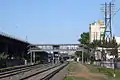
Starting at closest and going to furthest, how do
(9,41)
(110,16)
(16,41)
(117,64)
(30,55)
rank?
(110,16) → (117,64) → (9,41) → (16,41) → (30,55)

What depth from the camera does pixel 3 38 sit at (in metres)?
102

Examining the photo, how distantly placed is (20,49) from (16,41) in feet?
60.0

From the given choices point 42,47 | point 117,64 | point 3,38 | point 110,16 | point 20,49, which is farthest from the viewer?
point 42,47

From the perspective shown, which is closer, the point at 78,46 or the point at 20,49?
the point at 20,49

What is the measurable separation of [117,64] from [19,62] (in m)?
40.8

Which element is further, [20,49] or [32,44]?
[32,44]

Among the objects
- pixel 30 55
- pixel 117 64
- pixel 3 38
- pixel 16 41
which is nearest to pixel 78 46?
pixel 30 55

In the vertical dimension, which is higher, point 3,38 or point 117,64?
point 3,38

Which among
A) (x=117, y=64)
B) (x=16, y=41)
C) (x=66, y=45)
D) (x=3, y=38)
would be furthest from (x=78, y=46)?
(x=117, y=64)

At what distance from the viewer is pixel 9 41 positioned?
111188mm

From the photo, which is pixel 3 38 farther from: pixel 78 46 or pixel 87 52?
pixel 78 46

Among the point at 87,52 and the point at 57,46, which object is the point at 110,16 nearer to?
the point at 87,52

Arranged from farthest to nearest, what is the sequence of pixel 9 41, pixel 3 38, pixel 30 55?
pixel 30 55 < pixel 9 41 < pixel 3 38

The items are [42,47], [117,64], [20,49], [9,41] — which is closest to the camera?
[117,64]
